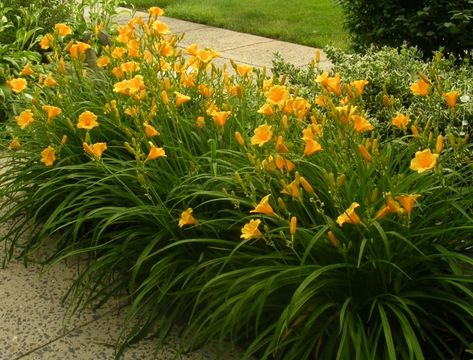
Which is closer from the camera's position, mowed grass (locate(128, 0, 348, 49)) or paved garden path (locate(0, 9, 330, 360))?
paved garden path (locate(0, 9, 330, 360))

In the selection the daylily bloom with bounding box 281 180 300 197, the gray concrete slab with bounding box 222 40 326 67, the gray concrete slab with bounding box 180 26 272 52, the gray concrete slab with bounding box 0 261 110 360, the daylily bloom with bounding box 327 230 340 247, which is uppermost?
the daylily bloom with bounding box 281 180 300 197

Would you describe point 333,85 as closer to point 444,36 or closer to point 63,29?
point 63,29

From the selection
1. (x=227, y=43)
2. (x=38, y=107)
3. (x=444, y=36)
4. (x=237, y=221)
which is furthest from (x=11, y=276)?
(x=227, y=43)

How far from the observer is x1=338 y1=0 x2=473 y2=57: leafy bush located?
5613 mm

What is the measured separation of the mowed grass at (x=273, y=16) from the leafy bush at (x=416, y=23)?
8.75 feet

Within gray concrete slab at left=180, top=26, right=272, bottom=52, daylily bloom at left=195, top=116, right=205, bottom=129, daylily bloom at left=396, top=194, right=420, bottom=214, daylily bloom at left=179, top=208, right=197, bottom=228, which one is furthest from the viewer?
gray concrete slab at left=180, top=26, right=272, bottom=52

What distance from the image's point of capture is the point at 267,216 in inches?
120

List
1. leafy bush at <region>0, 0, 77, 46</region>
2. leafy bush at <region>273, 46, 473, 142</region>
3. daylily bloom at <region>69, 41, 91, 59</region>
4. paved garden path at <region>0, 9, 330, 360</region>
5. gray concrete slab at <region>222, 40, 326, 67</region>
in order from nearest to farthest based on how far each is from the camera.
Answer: paved garden path at <region>0, 9, 330, 360</region>
leafy bush at <region>273, 46, 473, 142</region>
daylily bloom at <region>69, 41, 91, 59</region>
leafy bush at <region>0, 0, 77, 46</region>
gray concrete slab at <region>222, 40, 326, 67</region>

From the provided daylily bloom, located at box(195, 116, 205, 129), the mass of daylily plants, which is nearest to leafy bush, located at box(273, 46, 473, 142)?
the mass of daylily plants

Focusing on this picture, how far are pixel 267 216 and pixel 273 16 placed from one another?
824 cm

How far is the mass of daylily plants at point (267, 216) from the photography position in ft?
9.46

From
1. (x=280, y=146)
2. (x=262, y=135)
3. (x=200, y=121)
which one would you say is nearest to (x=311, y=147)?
(x=280, y=146)

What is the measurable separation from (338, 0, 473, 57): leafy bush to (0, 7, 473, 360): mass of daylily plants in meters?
1.33

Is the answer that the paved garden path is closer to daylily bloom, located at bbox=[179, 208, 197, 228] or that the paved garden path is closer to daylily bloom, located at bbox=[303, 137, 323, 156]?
daylily bloom, located at bbox=[179, 208, 197, 228]
